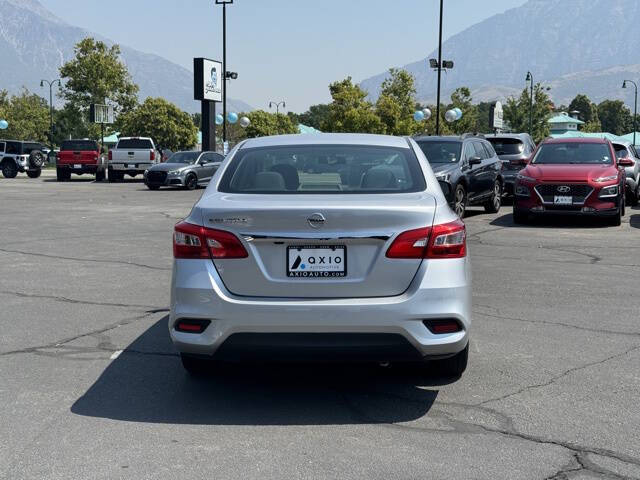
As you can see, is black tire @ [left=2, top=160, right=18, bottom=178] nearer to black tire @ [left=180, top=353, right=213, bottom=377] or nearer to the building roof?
black tire @ [left=180, top=353, right=213, bottom=377]

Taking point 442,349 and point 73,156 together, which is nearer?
point 442,349

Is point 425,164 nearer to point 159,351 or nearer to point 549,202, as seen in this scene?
point 159,351

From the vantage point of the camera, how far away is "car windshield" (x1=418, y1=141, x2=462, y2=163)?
55.4 ft

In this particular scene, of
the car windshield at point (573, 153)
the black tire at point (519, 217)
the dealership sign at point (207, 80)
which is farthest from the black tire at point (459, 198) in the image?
the dealership sign at point (207, 80)

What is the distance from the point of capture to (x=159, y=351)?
616 centimetres

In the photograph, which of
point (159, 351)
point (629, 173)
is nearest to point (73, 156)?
point (629, 173)

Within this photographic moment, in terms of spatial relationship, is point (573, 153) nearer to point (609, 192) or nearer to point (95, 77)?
point (609, 192)

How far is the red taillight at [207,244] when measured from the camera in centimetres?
459

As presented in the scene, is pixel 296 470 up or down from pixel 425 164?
down

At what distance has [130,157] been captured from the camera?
37906mm

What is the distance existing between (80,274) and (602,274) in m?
6.40

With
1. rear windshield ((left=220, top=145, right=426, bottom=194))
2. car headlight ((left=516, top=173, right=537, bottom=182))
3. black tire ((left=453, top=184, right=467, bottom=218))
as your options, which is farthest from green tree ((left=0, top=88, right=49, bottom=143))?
rear windshield ((left=220, top=145, right=426, bottom=194))

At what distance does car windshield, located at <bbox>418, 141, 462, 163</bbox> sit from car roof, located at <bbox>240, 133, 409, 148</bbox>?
11.0 metres

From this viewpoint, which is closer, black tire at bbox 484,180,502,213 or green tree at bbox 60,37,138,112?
black tire at bbox 484,180,502,213
